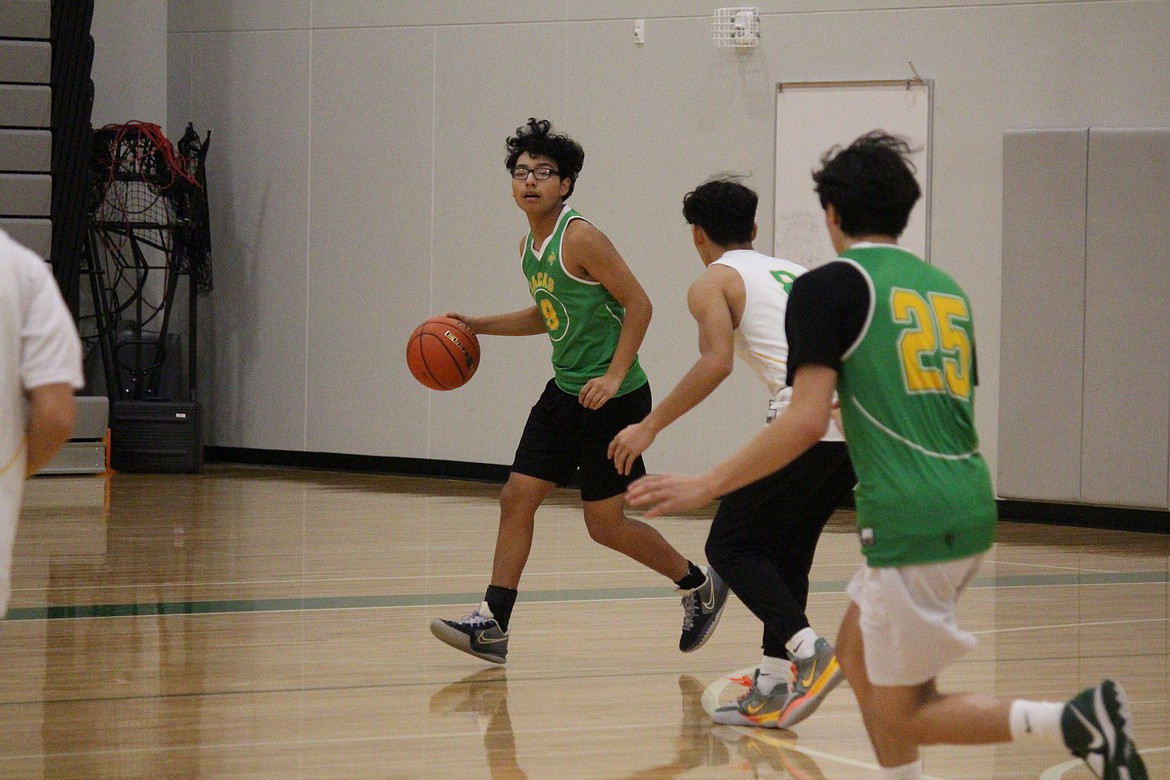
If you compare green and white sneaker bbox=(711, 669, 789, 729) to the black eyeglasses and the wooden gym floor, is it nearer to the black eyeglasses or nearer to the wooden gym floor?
the wooden gym floor

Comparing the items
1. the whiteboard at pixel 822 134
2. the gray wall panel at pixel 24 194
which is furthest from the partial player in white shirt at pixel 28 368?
the gray wall panel at pixel 24 194

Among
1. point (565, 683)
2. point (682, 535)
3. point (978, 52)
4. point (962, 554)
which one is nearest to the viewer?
point (962, 554)

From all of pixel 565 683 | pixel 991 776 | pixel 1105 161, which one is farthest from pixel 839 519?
pixel 991 776

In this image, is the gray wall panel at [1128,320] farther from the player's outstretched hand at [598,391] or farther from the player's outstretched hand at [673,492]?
the player's outstretched hand at [673,492]

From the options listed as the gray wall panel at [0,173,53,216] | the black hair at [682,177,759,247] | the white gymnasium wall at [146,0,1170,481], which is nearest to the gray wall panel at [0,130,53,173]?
the gray wall panel at [0,173,53,216]

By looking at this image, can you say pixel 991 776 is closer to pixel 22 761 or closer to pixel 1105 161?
pixel 22 761

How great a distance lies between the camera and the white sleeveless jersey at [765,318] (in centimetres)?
393

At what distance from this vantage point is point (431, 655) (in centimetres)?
483

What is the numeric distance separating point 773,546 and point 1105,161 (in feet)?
16.6

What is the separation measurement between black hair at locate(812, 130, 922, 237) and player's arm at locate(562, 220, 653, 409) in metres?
1.94

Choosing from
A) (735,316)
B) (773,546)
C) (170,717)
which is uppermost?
(735,316)

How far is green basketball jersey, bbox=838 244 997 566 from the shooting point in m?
2.49

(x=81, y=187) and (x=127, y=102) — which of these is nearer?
(x=81, y=187)

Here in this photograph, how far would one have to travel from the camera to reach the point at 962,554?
2504 millimetres
